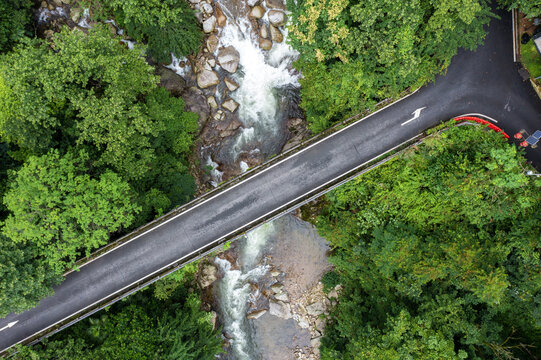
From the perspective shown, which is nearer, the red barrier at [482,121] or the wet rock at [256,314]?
the red barrier at [482,121]

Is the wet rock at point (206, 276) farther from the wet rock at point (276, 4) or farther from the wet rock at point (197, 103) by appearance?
the wet rock at point (276, 4)

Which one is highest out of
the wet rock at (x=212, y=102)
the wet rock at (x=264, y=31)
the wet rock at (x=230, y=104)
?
the wet rock at (x=264, y=31)

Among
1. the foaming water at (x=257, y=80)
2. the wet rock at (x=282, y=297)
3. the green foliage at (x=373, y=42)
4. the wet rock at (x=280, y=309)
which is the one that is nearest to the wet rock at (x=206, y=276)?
the wet rock at (x=280, y=309)

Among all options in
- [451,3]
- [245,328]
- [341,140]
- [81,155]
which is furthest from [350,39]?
[245,328]

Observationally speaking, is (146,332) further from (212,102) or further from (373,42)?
(373,42)

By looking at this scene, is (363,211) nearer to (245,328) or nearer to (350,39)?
(350,39)

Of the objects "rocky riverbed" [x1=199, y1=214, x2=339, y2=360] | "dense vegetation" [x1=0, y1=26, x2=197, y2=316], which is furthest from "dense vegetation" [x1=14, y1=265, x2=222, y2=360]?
"dense vegetation" [x1=0, y1=26, x2=197, y2=316]

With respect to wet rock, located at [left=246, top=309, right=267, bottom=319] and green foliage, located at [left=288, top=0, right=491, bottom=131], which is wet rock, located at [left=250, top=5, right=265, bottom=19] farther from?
wet rock, located at [left=246, top=309, right=267, bottom=319]
